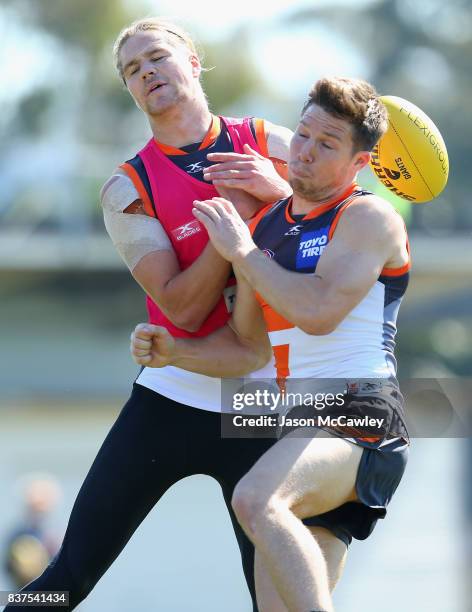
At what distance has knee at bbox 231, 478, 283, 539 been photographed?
394cm

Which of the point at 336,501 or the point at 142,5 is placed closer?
the point at 336,501

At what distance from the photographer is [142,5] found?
35.1m

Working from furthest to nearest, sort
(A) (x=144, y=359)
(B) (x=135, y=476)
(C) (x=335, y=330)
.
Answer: (B) (x=135, y=476) < (A) (x=144, y=359) < (C) (x=335, y=330)

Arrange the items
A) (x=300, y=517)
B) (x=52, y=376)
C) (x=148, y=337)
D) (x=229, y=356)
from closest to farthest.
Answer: (x=300, y=517)
(x=148, y=337)
(x=229, y=356)
(x=52, y=376)

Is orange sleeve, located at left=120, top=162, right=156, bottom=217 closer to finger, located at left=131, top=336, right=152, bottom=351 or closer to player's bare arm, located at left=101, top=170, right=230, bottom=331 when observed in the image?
player's bare arm, located at left=101, top=170, right=230, bottom=331

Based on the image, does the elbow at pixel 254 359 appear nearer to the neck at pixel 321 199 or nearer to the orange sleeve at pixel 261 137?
the neck at pixel 321 199

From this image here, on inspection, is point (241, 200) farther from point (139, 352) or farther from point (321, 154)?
point (139, 352)

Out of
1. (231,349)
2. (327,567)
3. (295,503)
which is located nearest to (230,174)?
(231,349)

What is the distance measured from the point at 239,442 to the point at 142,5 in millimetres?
31593

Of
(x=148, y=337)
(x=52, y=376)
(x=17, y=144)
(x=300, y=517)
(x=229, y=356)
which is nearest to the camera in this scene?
(x=300, y=517)

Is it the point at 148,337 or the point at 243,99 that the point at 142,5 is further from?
the point at 148,337

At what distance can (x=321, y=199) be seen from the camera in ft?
14.5

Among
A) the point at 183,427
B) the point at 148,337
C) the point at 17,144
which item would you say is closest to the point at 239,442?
the point at 183,427

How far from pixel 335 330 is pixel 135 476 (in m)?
1.01
